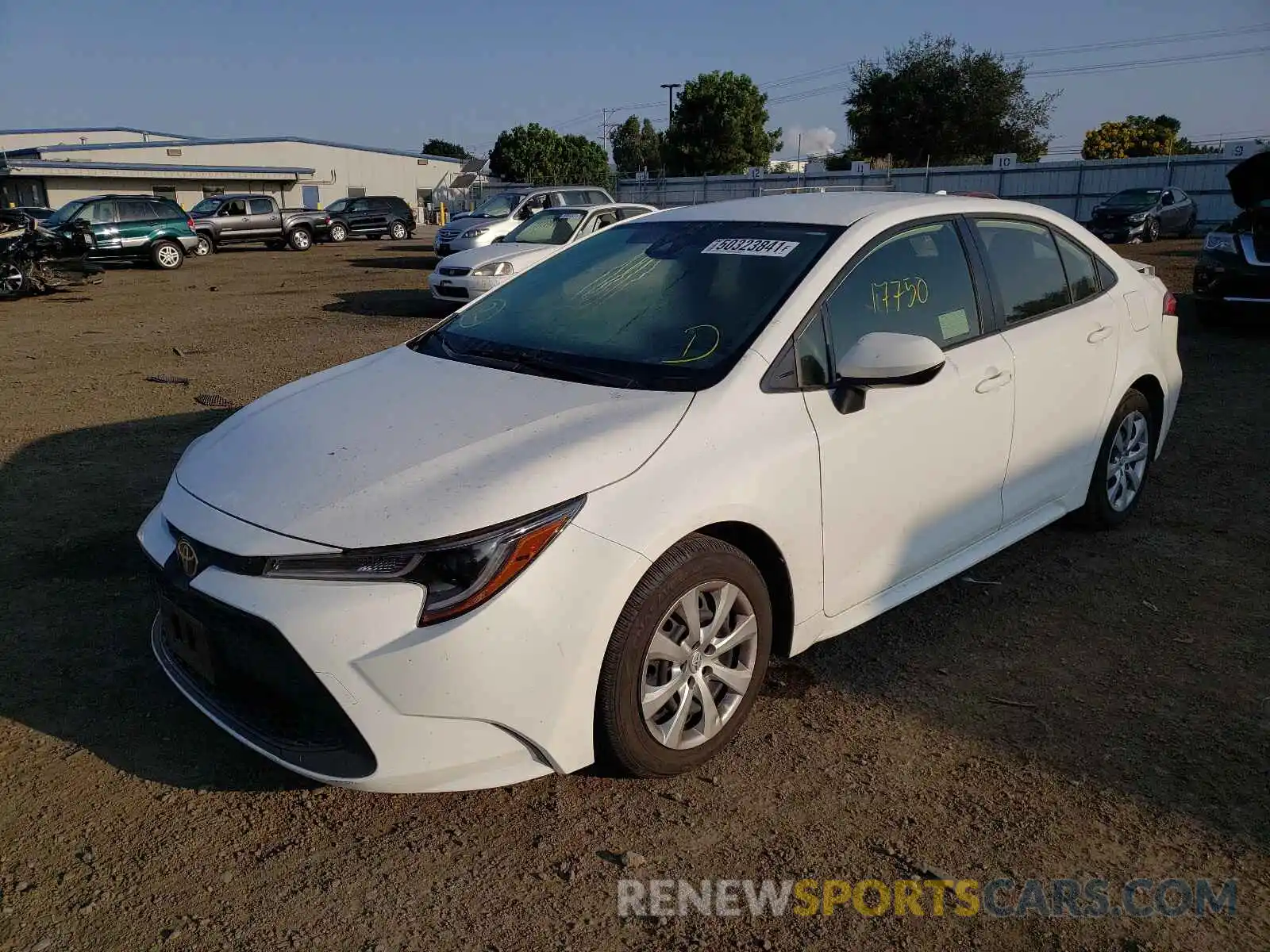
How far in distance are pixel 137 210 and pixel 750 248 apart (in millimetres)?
23048

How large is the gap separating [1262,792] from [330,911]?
259 centimetres

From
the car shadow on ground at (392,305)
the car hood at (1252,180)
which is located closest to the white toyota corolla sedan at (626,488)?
the car hood at (1252,180)

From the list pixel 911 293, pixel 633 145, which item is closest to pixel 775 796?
pixel 911 293

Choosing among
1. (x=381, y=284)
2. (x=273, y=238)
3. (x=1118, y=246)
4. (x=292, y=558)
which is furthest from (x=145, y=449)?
(x=273, y=238)

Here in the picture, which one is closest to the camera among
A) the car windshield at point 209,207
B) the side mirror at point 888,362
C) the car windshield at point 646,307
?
the side mirror at point 888,362

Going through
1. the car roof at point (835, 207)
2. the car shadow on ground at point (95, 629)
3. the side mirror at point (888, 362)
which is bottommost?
the car shadow on ground at point (95, 629)

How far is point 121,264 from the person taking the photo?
23578 millimetres

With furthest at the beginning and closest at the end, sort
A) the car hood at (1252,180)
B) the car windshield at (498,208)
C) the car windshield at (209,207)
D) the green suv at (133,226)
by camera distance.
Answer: the car windshield at (209,207) < the green suv at (133,226) < the car windshield at (498,208) < the car hood at (1252,180)

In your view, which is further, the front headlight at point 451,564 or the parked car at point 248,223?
the parked car at point 248,223

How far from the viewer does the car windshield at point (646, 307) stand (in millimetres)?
3055

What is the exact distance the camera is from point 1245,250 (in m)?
10.1

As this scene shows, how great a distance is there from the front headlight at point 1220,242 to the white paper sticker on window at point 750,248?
30.0 ft

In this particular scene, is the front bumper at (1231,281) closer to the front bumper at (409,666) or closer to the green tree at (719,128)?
the front bumper at (409,666)

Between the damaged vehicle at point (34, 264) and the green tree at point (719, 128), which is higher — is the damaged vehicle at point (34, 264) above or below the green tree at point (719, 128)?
below
